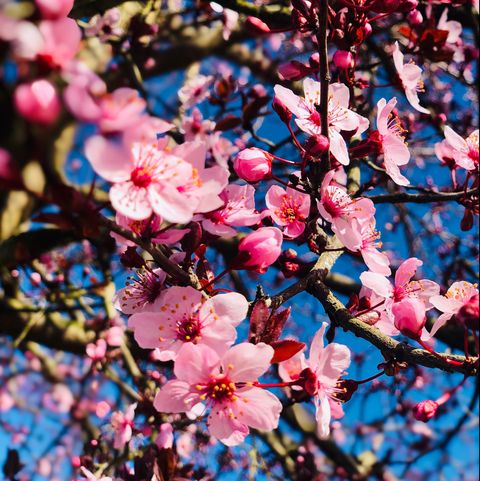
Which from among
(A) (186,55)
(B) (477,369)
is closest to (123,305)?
(B) (477,369)

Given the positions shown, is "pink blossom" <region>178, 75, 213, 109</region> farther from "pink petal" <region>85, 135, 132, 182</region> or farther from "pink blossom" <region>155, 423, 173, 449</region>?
"pink petal" <region>85, 135, 132, 182</region>

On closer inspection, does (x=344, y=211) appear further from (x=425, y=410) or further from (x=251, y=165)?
(x=425, y=410)

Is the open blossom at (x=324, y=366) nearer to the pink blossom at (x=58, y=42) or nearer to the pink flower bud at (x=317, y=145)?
the pink flower bud at (x=317, y=145)

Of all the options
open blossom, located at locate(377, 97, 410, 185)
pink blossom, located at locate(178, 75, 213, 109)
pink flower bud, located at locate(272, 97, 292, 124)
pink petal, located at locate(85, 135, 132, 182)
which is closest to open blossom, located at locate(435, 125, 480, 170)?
open blossom, located at locate(377, 97, 410, 185)

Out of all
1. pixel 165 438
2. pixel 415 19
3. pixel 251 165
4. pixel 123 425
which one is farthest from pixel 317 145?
pixel 123 425

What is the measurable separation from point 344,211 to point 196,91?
5.78 ft

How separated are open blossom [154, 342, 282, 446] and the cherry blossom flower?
0.68 ft

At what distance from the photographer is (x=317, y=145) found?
107 cm

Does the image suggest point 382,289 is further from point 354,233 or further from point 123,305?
point 123,305

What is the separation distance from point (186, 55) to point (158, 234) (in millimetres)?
3251

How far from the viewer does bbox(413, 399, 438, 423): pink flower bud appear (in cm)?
106

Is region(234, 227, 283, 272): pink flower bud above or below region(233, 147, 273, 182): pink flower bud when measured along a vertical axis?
below

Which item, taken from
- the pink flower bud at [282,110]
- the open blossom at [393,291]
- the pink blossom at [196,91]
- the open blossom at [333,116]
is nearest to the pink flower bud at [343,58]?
the open blossom at [333,116]

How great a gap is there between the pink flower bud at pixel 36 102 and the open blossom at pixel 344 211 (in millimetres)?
702
